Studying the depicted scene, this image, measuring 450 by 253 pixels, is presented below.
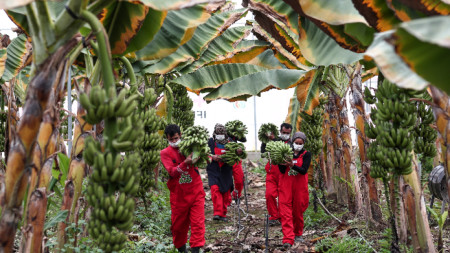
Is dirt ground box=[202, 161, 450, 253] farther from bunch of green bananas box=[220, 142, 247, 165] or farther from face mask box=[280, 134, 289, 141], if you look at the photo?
face mask box=[280, 134, 289, 141]

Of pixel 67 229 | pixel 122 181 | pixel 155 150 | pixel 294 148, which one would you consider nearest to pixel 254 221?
pixel 294 148

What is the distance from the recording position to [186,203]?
5258mm

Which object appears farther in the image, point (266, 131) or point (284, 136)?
point (266, 131)

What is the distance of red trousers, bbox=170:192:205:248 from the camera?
16.9 ft

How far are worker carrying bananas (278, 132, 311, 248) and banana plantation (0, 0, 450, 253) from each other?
0.42m

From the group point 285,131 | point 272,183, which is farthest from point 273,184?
point 285,131

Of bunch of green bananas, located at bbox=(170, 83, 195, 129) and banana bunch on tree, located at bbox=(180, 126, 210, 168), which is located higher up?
bunch of green bananas, located at bbox=(170, 83, 195, 129)

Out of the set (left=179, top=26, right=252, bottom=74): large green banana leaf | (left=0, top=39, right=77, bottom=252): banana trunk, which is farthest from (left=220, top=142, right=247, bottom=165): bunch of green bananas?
(left=0, top=39, right=77, bottom=252): banana trunk

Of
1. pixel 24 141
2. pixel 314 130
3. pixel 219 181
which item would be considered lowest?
pixel 219 181

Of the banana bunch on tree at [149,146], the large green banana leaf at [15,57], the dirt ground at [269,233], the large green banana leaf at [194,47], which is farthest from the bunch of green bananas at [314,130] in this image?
the large green banana leaf at [15,57]

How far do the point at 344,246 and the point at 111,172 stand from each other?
3.58 meters

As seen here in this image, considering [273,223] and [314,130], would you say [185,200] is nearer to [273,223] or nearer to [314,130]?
[273,223]

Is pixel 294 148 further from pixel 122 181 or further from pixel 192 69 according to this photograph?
pixel 122 181

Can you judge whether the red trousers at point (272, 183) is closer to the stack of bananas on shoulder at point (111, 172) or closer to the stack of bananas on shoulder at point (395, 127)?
the stack of bananas on shoulder at point (395, 127)
